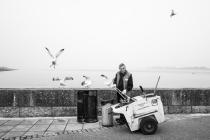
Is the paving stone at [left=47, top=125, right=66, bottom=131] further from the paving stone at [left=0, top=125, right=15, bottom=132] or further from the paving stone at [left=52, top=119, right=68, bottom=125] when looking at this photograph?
the paving stone at [left=0, top=125, right=15, bottom=132]

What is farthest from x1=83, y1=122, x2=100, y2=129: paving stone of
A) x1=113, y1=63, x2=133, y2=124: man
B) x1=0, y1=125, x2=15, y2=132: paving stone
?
x1=0, y1=125, x2=15, y2=132: paving stone

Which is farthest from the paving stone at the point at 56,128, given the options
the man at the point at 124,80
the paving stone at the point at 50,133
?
the man at the point at 124,80

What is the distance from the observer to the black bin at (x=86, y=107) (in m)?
9.53

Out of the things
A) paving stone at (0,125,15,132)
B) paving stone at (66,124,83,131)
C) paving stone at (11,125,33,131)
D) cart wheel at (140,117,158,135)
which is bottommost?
paving stone at (66,124,83,131)

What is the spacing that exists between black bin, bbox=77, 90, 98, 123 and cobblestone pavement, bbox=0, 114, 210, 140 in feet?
0.82

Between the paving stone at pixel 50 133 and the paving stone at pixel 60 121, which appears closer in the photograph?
the paving stone at pixel 50 133

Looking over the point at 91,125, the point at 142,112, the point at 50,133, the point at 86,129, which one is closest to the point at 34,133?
the point at 50,133

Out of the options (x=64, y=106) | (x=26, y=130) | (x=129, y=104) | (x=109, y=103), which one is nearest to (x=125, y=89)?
(x=109, y=103)

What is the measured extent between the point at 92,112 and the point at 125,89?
128cm

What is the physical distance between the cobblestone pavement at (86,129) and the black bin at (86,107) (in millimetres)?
250

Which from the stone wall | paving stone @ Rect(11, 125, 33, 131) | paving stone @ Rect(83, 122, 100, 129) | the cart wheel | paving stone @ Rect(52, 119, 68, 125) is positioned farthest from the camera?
the stone wall

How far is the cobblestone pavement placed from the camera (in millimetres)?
7695

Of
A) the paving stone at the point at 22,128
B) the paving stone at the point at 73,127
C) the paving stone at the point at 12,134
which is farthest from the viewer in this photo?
the paving stone at the point at 73,127

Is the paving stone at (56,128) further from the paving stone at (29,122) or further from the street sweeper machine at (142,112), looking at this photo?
the street sweeper machine at (142,112)
